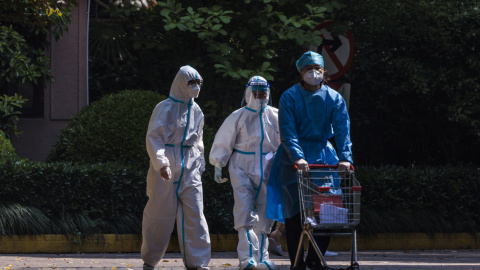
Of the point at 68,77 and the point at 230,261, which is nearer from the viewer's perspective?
the point at 230,261

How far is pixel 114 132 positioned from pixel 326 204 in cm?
545

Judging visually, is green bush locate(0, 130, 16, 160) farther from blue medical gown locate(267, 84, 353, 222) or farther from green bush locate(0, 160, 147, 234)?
blue medical gown locate(267, 84, 353, 222)

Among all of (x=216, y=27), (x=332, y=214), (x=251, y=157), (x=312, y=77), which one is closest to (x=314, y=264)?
(x=332, y=214)

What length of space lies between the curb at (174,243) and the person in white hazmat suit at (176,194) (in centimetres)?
293

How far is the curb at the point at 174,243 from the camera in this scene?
10961 mm

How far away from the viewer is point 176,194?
8328 mm

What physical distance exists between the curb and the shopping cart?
4533mm

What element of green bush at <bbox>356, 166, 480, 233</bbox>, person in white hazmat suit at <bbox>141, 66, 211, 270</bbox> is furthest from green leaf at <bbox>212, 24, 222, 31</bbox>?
person in white hazmat suit at <bbox>141, 66, 211, 270</bbox>

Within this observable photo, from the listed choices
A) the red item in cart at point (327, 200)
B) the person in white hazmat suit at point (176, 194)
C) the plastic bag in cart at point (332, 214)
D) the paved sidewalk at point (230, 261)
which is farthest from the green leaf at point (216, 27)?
the plastic bag in cart at point (332, 214)

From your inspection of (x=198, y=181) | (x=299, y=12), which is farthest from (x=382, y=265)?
(x=299, y=12)

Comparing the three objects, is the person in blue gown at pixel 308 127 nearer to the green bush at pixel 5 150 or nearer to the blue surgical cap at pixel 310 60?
the blue surgical cap at pixel 310 60

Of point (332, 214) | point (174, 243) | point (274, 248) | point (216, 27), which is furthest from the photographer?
point (216, 27)

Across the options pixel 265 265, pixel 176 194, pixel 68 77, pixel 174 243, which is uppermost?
pixel 68 77

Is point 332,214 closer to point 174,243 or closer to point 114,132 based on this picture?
point 174,243
